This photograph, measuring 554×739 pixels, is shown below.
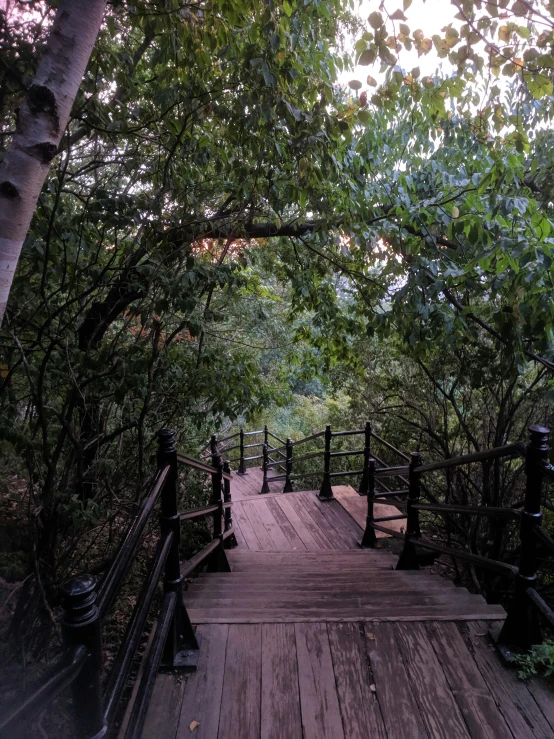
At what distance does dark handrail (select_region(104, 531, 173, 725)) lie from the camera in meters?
1.20

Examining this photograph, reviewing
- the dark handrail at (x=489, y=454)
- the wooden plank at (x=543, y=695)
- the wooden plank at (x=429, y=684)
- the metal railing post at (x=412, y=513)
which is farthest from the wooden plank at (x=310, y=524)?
the wooden plank at (x=543, y=695)

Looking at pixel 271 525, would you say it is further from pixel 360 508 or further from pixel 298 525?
pixel 360 508

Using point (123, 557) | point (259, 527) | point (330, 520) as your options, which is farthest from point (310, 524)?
point (123, 557)

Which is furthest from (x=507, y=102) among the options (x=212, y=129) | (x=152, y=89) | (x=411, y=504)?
(x=411, y=504)

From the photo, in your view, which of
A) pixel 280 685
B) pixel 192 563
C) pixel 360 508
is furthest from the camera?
pixel 360 508

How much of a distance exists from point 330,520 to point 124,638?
A: 4756 millimetres

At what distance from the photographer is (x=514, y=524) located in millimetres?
4562

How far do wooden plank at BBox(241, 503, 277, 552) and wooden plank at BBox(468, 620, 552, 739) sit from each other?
10.2 ft

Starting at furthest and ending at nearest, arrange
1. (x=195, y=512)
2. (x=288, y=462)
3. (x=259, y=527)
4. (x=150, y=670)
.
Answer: (x=288, y=462) < (x=259, y=527) < (x=195, y=512) < (x=150, y=670)

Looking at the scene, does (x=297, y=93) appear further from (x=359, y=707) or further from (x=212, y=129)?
(x=359, y=707)

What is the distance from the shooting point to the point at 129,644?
1386 mm

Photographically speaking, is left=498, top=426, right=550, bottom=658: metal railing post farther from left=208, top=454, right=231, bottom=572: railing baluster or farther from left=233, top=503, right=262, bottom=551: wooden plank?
left=233, top=503, right=262, bottom=551: wooden plank

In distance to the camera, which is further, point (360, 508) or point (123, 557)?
point (360, 508)

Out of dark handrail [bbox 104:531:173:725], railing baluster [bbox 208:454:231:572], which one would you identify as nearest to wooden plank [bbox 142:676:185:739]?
dark handrail [bbox 104:531:173:725]
